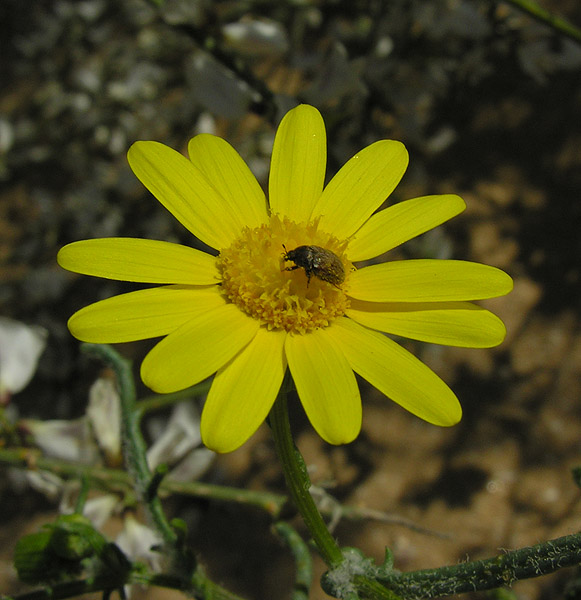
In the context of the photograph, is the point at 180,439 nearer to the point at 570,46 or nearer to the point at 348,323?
the point at 348,323

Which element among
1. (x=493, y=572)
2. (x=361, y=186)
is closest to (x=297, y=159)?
(x=361, y=186)

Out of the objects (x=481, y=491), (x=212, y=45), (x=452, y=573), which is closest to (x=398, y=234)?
(x=452, y=573)

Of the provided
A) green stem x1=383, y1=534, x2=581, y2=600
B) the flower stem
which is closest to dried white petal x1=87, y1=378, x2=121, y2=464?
the flower stem

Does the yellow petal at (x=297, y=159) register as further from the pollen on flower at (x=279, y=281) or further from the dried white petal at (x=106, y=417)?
the dried white petal at (x=106, y=417)

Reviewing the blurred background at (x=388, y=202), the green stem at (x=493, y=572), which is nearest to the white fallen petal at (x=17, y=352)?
the blurred background at (x=388, y=202)

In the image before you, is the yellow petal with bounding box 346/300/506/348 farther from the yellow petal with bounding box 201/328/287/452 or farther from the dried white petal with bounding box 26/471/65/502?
the dried white petal with bounding box 26/471/65/502
